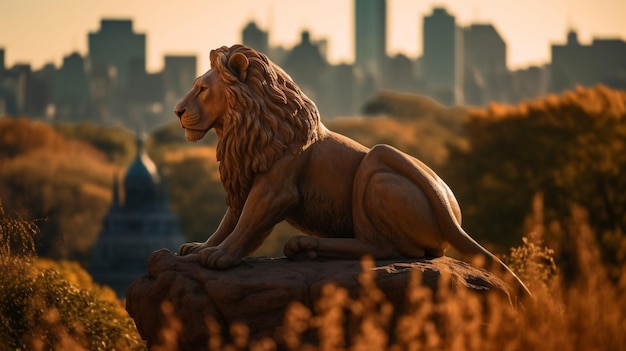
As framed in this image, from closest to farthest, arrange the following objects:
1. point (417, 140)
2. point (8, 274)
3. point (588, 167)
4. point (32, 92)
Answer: point (8, 274) < point (588, 167) < point (417, 140) < point (32, 92)

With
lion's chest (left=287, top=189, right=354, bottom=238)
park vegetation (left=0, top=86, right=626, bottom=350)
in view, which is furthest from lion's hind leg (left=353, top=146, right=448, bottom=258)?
park vegetation (left=0, top=86, right=626, bottom=350)

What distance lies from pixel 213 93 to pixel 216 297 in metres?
2.21

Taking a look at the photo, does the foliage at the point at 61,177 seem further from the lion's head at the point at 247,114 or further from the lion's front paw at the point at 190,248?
the lion's head at the point at 247,114

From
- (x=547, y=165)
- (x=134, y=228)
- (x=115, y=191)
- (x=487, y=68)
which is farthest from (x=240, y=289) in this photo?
(x=487, y=68)

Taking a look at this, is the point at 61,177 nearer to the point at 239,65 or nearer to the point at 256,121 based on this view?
the point at 239,65

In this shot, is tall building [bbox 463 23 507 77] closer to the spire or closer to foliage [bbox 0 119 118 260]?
foliage [bbox 0 119 118 260]

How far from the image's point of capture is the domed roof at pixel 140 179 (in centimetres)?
10262

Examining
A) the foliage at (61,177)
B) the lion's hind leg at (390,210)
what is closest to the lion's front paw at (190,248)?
the lion's hind leg at (390,210)

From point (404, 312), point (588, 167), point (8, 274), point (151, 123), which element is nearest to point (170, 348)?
point (404, 312)

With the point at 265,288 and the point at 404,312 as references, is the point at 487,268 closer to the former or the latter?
the point at 404,312

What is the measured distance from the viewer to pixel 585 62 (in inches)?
6737

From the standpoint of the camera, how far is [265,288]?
17266 millimetres

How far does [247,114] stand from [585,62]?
155710 millimetres

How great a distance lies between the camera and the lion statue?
17938 mm
